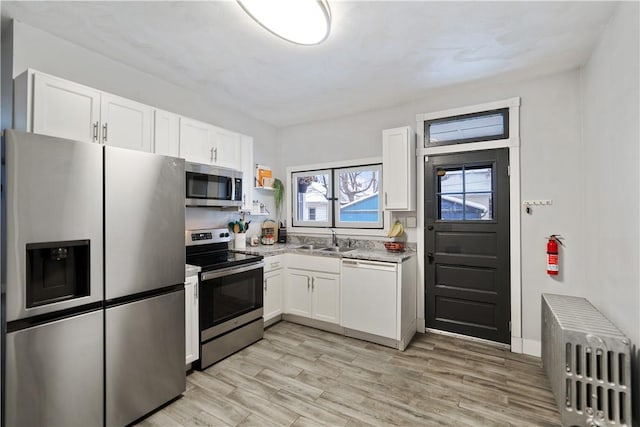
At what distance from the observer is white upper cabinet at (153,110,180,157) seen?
2586 millimetres

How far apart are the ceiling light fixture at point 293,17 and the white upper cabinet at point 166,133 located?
139cm

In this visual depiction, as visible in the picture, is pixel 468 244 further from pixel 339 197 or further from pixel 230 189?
pixel 230 189

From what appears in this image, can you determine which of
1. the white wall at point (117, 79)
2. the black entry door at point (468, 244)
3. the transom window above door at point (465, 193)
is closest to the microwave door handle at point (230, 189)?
the white wall at point (117, 79)

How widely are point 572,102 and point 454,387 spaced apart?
8.89 ft

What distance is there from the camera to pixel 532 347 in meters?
2.83

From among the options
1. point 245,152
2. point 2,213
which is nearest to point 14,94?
point 2,213

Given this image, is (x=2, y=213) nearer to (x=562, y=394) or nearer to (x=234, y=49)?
(x=234, y=49)

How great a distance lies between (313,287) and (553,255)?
2382 millimetres

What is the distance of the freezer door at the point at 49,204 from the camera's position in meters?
1.44

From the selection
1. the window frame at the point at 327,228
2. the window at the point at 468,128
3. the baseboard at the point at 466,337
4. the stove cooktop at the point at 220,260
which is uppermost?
the window at the point at 468,128

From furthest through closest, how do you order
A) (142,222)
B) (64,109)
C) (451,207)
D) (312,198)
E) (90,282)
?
(312,198), (451,207), (64,109), (142,222), (90,282)

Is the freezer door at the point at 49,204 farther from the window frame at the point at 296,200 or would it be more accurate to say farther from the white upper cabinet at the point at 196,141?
the window frame at the point at 296,200

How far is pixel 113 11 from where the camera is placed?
1.94 m

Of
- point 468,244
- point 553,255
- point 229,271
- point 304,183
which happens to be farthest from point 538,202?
point 229,271
